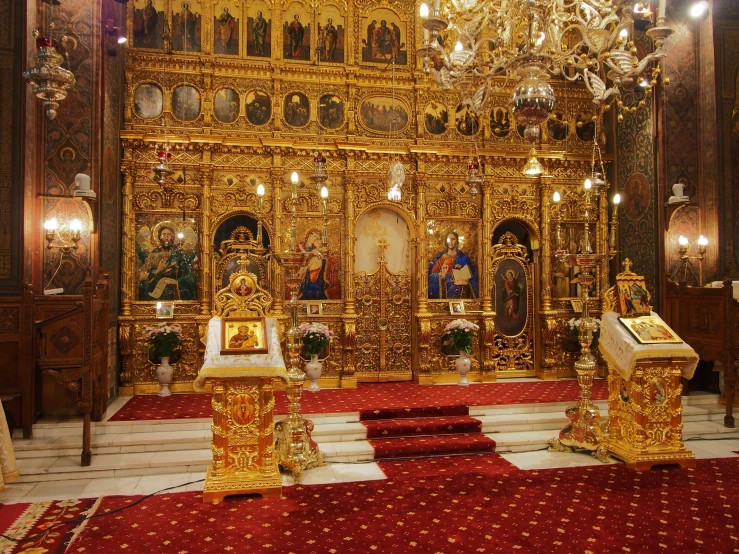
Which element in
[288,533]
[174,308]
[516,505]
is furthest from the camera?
[174,308]

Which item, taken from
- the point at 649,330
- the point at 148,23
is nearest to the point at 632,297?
the point at 649,330

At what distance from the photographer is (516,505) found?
553 cm

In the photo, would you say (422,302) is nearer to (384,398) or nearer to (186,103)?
(384,398)

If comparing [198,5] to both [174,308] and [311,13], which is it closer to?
[311,13]

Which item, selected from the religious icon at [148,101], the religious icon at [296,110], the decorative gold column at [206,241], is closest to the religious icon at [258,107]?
the religious icon at [296,110]

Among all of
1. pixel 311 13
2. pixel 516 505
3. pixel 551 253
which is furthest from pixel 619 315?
pixel 311 13

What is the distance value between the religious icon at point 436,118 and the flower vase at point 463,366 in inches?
171

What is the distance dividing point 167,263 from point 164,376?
78.1 inches

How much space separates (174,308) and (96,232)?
2.25 meters

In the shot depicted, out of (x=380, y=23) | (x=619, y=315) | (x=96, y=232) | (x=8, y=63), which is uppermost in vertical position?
(x=380, y=23)

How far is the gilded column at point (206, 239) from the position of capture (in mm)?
10273

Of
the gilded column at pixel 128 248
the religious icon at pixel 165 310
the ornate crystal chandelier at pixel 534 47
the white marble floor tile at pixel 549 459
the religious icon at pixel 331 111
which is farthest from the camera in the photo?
the religious icon at pixel 331 111

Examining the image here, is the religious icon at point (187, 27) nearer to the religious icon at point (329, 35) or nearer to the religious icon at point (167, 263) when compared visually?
the religious icon at point (329, 35)

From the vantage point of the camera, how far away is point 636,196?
34.9 ft
